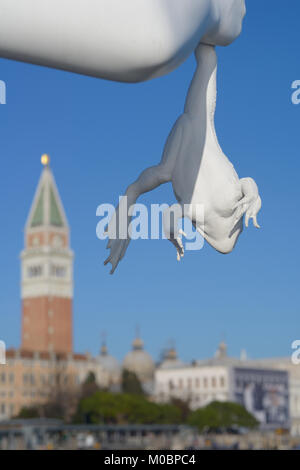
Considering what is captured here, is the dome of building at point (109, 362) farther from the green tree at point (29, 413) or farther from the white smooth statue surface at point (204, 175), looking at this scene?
the white smooth statue surface at point (204, 175)

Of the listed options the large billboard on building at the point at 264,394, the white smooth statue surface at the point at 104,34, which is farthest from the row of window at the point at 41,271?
the white smooth statue surface at the point at 104,34

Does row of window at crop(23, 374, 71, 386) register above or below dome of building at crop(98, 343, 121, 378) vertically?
below

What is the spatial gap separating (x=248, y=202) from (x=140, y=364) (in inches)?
4117

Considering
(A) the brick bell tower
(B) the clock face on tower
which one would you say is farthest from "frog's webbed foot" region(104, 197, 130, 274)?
(B) the clock face on tower

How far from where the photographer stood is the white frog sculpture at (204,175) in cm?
214

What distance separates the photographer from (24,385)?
8600 centimetres

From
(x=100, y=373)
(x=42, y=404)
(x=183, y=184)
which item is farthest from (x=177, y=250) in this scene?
(x=100, y=373)

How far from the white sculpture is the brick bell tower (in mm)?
100909

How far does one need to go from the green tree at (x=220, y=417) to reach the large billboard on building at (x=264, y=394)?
19.0 m

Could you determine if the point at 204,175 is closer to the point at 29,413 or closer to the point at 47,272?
the point at 29,413

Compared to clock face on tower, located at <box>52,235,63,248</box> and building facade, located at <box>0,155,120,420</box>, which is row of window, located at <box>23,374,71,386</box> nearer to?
building facade, located at <box>0,155,120,420</box>

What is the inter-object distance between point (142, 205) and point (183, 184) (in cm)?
26

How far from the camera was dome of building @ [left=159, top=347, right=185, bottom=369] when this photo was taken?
101 meters
